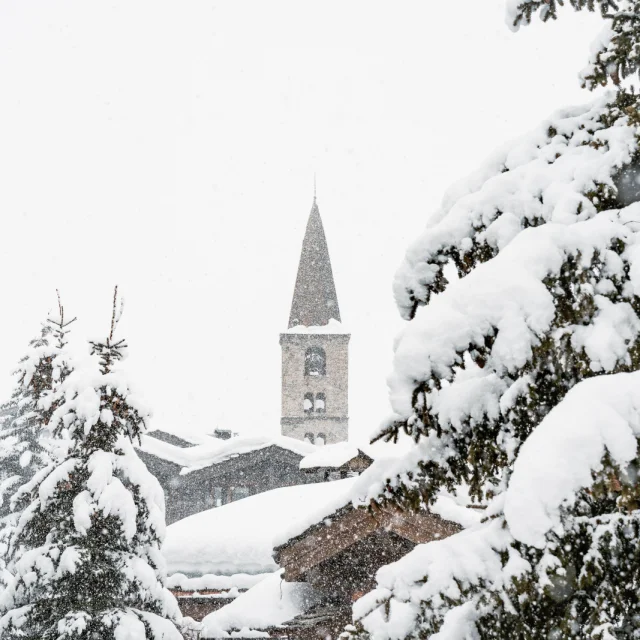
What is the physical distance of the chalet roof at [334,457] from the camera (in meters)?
12.0

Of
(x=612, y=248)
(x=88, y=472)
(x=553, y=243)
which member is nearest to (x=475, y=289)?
(x=553, y=243)

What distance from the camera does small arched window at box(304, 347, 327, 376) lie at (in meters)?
52.8

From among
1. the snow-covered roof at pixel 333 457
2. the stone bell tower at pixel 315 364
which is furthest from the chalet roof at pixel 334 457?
the stone bell tower at pixel 315 364

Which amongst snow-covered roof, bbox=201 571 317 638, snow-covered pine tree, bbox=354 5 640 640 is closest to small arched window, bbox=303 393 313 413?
snow-covered roof, bbox=201 571 317 638

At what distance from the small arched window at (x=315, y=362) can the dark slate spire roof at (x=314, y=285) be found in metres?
2.02

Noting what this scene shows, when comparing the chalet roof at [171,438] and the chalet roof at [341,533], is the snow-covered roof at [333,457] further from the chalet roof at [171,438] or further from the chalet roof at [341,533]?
the chalet roof at [171,438]

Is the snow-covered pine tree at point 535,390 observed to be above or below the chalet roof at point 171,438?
below

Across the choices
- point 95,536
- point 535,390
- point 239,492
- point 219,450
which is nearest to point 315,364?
point 239,492

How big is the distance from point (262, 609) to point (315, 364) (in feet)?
141

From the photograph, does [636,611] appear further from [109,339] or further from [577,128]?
[109,339]

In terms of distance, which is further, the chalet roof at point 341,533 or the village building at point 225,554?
the village building at point 225,554

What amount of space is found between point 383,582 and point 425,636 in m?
0.32

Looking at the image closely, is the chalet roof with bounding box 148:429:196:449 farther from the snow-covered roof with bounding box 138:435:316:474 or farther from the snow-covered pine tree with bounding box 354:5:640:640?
the snow-covered pine tree with bounding box 354:5:640:640

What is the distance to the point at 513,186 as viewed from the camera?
3.18 meters
